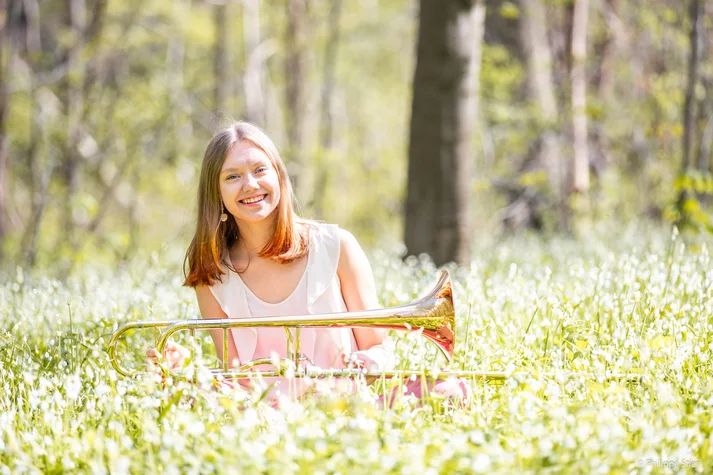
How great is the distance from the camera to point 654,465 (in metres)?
2.20

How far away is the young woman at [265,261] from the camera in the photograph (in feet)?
11.6

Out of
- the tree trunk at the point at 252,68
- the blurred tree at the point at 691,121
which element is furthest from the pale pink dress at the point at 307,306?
the tree trunk at the point at 252,68

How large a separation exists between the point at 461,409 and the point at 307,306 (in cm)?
98

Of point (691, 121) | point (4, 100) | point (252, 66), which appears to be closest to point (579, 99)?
point (691, 121)

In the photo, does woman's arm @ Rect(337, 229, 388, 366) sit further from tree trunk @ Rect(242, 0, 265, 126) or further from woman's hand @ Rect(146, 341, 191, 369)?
tree trunk @ Rect(242, 0, 265, 126)

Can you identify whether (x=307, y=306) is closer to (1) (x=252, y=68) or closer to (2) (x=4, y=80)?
(2) (x=4, y=80)

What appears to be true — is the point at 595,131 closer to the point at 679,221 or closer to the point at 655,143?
the point at 655,143

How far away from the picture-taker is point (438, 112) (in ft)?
20.7

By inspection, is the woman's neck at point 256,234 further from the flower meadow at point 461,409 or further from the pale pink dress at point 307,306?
the flower meadow at point 461,409

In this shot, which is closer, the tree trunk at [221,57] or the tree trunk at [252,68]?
the tree trunk at [252,68]

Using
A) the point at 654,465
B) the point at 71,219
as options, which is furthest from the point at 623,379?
the point at 71,219

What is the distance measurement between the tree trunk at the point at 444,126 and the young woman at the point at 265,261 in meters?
2.75

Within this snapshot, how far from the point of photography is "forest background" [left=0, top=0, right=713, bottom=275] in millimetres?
6379

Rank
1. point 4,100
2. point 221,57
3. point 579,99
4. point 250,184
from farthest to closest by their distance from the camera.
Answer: point 221,57 → point 579,99 → point 4,100 → point 250,184
